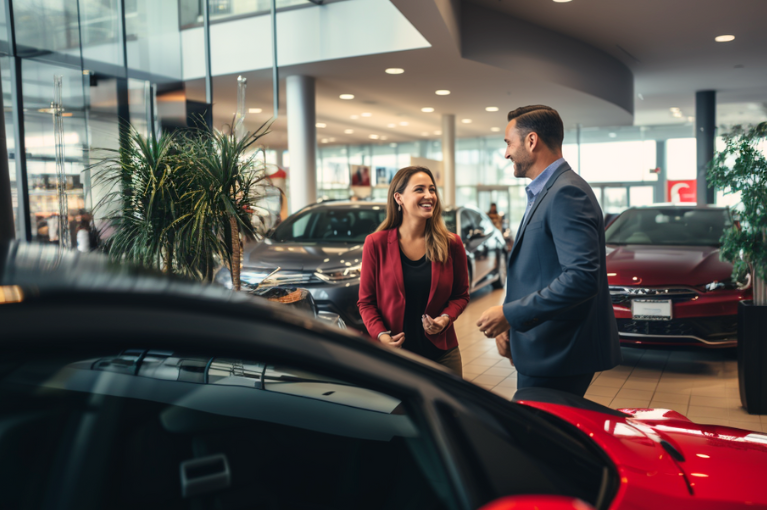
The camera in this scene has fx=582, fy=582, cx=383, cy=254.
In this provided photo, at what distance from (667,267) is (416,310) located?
3399 millimetres

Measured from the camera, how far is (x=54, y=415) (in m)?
1.03

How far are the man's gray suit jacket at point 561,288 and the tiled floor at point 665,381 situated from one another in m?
1.40

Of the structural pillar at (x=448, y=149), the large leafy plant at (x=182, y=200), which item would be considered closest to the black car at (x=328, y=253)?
the large leafy plant at (x=182, y=200)

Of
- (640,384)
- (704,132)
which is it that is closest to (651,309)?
(640,384)

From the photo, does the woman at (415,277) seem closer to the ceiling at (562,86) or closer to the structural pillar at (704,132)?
the ceiling at (562,86)

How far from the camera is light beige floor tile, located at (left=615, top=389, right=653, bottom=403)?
4.37 meters

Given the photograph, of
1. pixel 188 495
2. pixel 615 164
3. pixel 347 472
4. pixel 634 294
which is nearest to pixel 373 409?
pixel 347 472

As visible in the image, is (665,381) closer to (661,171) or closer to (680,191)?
(680,191)

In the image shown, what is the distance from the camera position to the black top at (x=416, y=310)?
2.62 m

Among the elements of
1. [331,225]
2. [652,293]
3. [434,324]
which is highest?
[331,225]

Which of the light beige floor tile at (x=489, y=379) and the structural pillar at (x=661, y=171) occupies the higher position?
the structural pillar at (x=661, y=171)

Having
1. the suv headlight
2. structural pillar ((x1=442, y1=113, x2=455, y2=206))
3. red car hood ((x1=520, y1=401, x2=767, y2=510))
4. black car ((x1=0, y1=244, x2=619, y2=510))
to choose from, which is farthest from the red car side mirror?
structural pillar ((x1=442, y1=113, x2=455, y2=206))

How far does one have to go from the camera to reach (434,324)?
2.52m

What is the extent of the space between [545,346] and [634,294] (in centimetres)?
327
